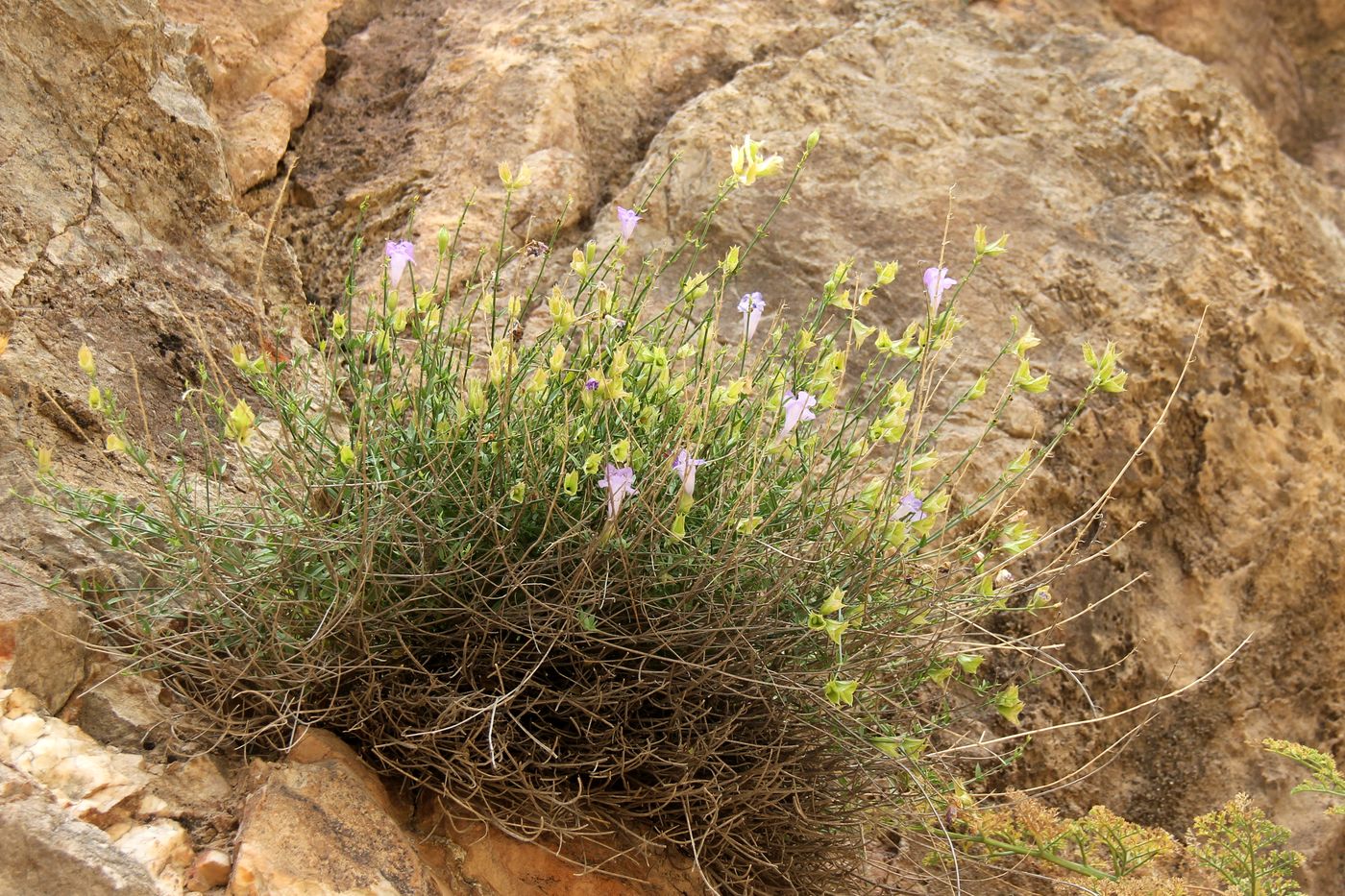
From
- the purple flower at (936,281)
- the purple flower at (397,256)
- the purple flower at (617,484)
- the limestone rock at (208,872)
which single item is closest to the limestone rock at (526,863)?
the limestone rock at (208,872)

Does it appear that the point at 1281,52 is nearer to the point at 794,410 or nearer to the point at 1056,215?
the point at 1056,215

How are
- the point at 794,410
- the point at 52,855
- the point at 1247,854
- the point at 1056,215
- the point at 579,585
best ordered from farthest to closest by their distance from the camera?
the point at 1056,215 < the point at 1247,854 < the point at 794,410 < the point at 579,585 < the point at 52,855

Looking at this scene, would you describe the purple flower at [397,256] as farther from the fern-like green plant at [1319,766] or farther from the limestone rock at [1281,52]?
the limestone rock at [1281,52]

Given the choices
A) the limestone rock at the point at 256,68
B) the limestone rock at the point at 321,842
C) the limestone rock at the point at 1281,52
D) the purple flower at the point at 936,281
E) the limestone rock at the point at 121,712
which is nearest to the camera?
the limestone rock at the point at 321,842

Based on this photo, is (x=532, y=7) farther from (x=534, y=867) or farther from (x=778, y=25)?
(x=534, y=867)

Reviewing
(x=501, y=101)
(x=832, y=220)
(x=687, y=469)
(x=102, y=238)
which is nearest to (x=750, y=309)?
(x=687, y=469)

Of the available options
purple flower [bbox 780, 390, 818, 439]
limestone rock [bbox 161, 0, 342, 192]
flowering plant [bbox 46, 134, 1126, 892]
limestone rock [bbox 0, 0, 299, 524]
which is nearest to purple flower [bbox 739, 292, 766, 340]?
flowering plant [bbox 46, 134, 1126, 892]

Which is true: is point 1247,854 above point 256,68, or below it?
below
